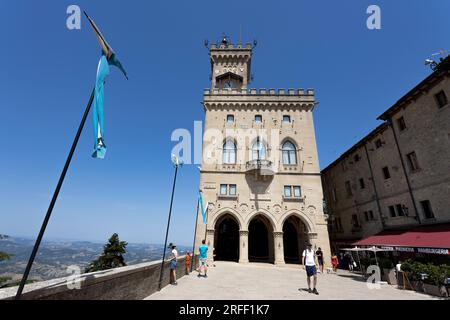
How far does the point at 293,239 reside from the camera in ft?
89.9

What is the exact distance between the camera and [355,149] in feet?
86.3

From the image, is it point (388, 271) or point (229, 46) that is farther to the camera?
point (229, 46)

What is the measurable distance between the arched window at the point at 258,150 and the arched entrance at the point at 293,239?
30.1 feet

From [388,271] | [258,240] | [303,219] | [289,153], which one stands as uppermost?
[289,153]

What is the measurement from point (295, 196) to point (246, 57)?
22.2 metres

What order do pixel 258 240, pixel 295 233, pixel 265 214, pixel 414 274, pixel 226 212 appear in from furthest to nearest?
pixel 258 240 → pixel 295 233 → pixel 226 212 → pixel 265 214 → pixel 414 274

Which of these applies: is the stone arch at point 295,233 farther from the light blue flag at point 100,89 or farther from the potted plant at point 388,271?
the light blue flag at point 100,89

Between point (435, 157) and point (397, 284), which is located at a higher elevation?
point (435, 157)

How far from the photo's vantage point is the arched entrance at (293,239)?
24917mm

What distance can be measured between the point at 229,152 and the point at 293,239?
14.5 m

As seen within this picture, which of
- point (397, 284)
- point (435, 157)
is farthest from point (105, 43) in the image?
point (435, 157)

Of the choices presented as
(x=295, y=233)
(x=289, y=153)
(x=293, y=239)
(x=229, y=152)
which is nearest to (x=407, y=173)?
(x=289, y=153)

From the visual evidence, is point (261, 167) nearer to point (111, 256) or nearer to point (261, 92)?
point (261, 92)
